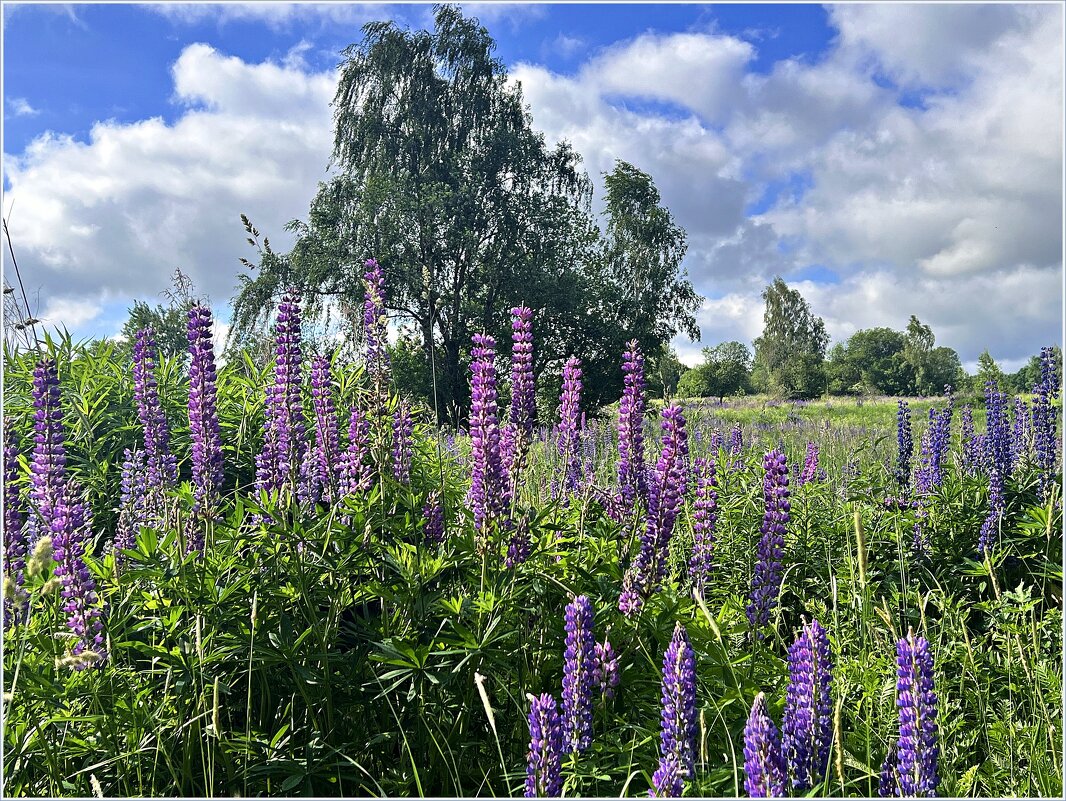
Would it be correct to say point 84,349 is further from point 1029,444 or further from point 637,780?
point 1029,444

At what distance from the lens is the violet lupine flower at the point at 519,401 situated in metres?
2.76

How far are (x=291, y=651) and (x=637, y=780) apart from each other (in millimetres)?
1056

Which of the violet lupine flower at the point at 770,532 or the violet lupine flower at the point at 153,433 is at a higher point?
the violet lupine flower at the point at 153,433

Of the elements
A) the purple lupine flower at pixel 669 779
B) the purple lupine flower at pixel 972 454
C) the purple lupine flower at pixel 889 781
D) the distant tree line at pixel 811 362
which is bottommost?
the purple lupine flower at pixel 889 781

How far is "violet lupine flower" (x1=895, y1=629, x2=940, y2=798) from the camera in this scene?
1.76 meters

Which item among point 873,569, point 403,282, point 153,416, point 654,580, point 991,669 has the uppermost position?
point 403,282

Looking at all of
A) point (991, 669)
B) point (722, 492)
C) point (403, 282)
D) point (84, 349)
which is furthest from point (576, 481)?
point (403, 282)

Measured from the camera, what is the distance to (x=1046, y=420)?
5.89m

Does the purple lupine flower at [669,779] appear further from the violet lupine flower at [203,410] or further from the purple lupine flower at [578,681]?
the violet lupine flower at [203,410]

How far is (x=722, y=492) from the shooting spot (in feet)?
16.4

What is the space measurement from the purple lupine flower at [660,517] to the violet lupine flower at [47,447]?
1747 millimetres

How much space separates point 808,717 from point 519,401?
140 cm

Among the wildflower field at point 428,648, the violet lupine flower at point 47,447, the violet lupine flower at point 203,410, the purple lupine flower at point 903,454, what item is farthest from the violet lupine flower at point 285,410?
the purple lupine flower at point 903,454

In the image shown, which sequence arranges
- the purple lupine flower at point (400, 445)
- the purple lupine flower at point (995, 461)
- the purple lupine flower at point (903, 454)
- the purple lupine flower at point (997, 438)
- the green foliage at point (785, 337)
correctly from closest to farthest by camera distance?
the purple lupine flower at point (400, 445) < the purple lupine flower at point (995, 461) < the purple lupine flower at point (997, 438) < the purple lupine flower at point (903, 454) < the green foliage at point (785, 337)
